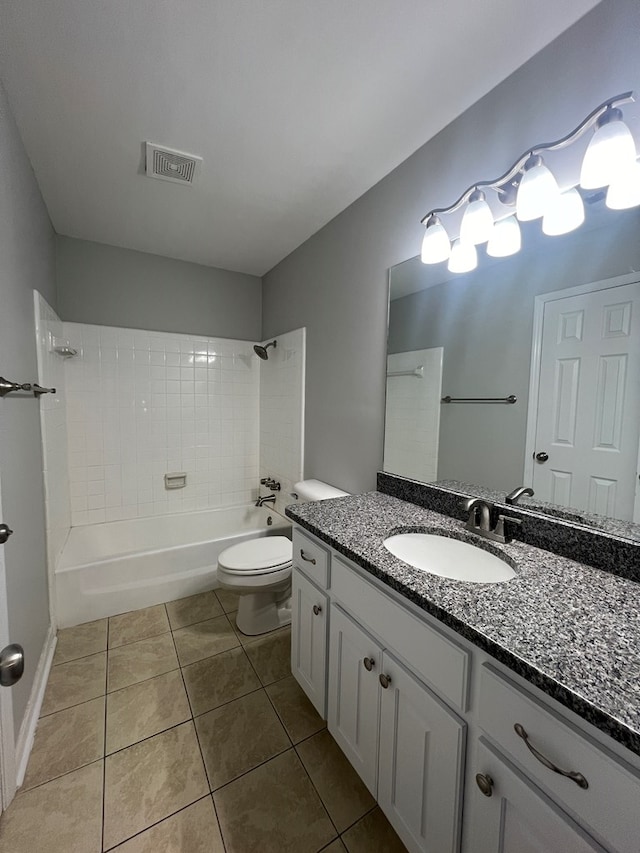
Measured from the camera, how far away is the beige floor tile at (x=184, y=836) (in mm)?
1004

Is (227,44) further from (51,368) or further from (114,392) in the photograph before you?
(114,392)

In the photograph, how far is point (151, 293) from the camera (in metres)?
2.63

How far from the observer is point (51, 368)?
6.59 ft

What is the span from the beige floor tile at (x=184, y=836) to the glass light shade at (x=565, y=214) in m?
2.13

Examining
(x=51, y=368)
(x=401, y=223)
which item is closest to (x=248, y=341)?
(x=51, y=368)

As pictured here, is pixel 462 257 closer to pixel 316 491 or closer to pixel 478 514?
pixel 478 514

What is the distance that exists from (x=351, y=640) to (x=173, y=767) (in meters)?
0.84

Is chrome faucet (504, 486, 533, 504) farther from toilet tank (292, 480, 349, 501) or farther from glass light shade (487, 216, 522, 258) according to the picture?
toilet tank (292, 480, 349, 501)

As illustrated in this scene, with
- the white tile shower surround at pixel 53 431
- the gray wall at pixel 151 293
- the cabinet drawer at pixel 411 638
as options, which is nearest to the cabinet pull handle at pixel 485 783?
the cabinet drawer at pixel 411 638

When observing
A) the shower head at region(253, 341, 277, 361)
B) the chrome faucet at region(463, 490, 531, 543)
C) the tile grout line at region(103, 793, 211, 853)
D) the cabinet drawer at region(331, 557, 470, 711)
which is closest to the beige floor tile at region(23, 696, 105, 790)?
the tile grout line at region(103, 793, 211, 853)

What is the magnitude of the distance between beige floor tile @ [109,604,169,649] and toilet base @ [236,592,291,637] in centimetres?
47

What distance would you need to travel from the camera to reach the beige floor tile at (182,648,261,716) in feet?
4.93

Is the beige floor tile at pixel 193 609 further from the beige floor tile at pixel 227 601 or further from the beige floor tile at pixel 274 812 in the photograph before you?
the beige floor tile at pixel 274 812

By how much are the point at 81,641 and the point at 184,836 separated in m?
1.23
